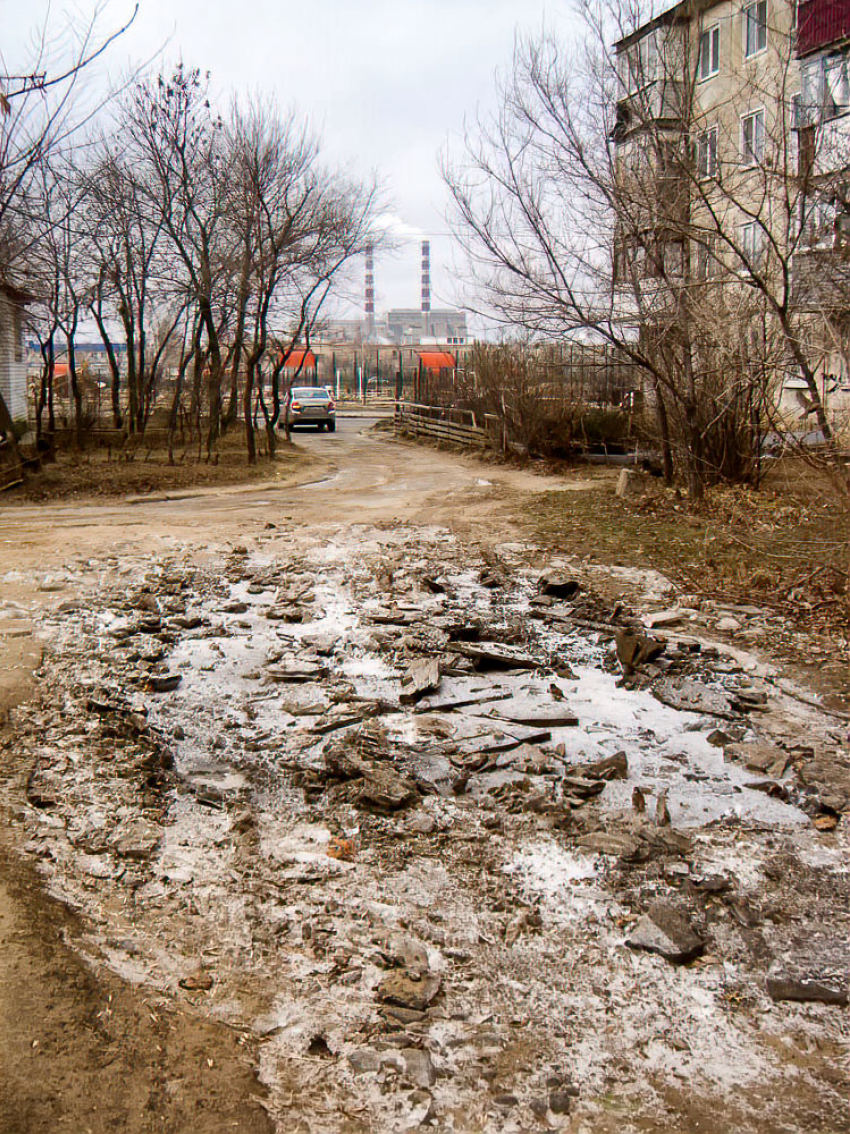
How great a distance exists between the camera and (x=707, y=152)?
1321 centimetres

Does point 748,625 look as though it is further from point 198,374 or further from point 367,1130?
point 198,374

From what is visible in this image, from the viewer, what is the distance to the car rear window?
3434 cm

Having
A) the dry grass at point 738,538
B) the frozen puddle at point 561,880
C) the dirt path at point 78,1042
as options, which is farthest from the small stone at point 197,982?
the dry grass at point 738,538

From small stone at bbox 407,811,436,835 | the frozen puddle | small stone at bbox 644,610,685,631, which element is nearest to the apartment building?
small stone at bbox 644,610,685,631

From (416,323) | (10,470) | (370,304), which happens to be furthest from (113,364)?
(416,323)

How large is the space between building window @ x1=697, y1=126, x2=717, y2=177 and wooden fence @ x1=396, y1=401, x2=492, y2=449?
10993 millimetres

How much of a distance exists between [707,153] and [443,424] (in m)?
14.9

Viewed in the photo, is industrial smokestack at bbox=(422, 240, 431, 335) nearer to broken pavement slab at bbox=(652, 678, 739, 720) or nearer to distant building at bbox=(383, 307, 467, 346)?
distant building at bbox=(383, 307, 467, 346)

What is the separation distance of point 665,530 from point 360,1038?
31.7 feet

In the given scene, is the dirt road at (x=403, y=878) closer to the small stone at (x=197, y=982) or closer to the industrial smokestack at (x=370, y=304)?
the small stone at (x=197, y=982)

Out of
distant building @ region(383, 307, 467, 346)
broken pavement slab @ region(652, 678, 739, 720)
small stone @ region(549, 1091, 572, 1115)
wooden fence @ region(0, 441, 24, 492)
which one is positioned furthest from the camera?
distant building @ region(383, 307, 467, 346)

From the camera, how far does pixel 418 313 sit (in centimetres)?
18238

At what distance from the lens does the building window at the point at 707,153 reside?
1176cm

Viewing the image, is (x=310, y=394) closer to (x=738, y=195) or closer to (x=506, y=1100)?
(x=738, y=195)
